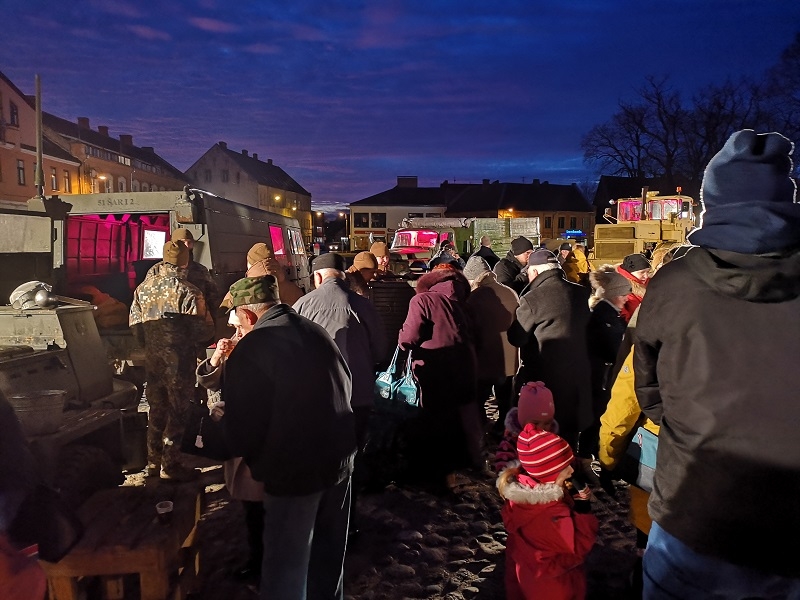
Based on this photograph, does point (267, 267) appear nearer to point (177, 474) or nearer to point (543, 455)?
point (543, 455)

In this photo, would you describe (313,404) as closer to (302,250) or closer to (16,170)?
(302,250)

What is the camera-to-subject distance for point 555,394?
448 centimetres

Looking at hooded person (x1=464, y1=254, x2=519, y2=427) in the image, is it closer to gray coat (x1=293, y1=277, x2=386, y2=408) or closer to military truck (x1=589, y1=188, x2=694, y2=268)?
gray coat (x1=293, y1=277, x2=386, y2=408)

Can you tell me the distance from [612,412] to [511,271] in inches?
226

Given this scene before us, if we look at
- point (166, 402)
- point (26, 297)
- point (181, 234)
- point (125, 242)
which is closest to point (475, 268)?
point (181, 234)

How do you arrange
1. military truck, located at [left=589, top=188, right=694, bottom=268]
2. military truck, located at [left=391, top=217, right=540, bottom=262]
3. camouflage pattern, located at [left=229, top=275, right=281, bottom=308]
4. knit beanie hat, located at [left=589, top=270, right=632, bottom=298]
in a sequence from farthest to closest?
1. military truck, located at [left=391, top=217, right=540, bottom=262]
2. military truck, located at [left=589, top=188, right=694, bottom=268]
3. knit beanie hat, located at [left=589, top=270, right=632, bottom=298]
4. camouflage pattern, located at [left=229, top=275, right=281, bottom=308]

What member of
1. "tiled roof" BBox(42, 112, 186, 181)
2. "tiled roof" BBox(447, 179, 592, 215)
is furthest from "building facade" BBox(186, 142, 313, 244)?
"tiled roof" BBox(447, 179, 592, 215)

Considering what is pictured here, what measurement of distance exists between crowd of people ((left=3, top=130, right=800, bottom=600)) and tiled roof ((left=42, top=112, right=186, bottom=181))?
47.7 m

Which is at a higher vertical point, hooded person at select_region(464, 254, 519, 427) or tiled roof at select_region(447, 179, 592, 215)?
tiled roof at select_region(447, 179, 592, 215)

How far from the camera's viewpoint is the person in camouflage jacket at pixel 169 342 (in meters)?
5.14

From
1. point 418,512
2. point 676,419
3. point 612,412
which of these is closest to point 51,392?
point 418,512

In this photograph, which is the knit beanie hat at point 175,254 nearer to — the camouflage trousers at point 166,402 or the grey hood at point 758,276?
the camouflage trousers at point 166,402

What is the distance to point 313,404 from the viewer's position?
2.69 metres

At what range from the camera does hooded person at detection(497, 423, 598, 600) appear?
291 centimetres
